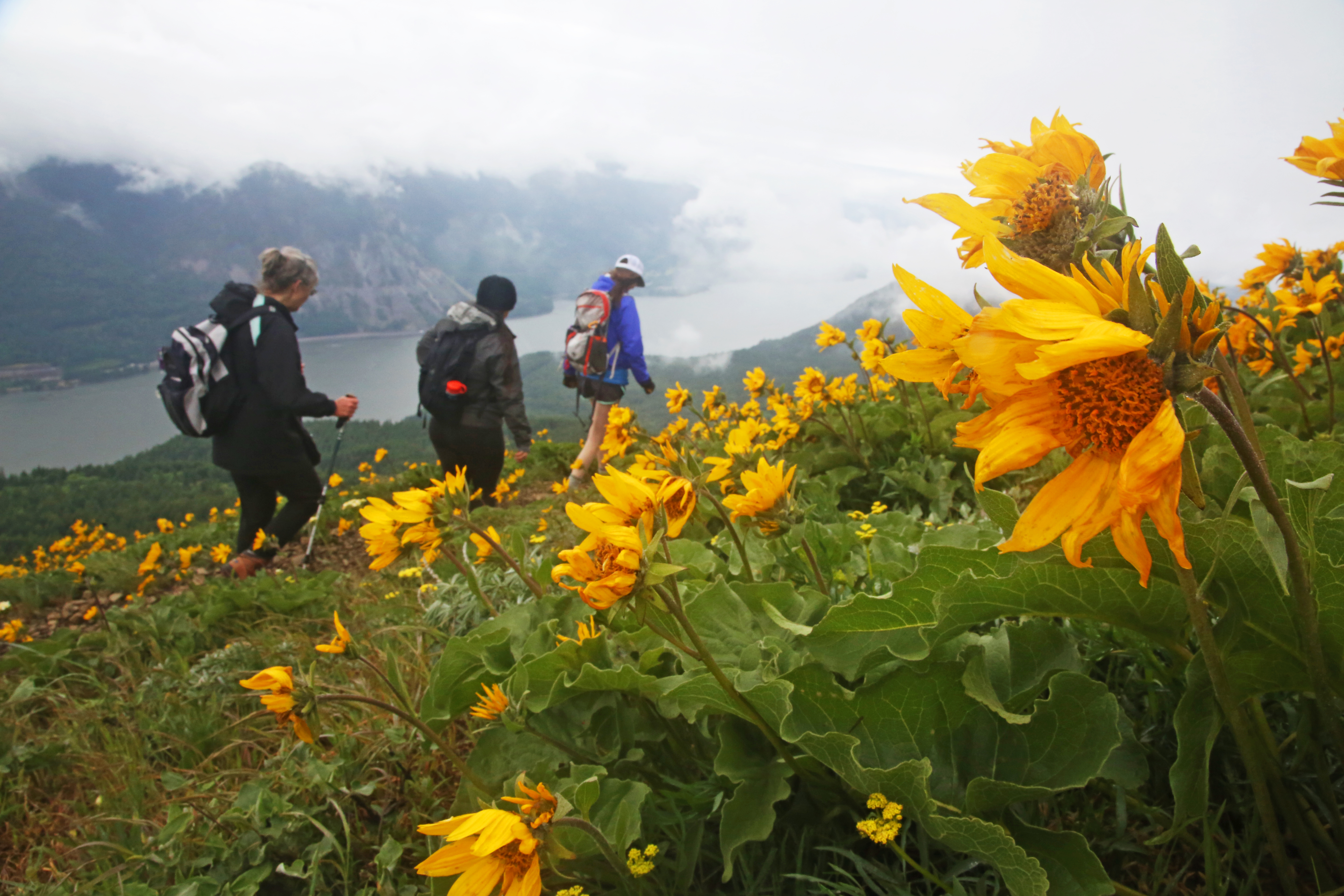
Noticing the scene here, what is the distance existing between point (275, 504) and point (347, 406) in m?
0.92

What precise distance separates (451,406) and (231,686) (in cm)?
318

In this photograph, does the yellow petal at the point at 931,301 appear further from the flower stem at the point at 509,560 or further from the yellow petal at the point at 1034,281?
the flower stem at the point at 509,560

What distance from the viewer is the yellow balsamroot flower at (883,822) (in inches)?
34.5

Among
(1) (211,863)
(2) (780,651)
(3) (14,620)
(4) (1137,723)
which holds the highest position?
(2) (780,651)

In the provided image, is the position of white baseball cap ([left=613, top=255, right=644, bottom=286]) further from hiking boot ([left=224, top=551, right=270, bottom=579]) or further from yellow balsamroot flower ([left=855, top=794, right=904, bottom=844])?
yellow balsamroot flower ([left=855, top=794, right=904, bottom=844])

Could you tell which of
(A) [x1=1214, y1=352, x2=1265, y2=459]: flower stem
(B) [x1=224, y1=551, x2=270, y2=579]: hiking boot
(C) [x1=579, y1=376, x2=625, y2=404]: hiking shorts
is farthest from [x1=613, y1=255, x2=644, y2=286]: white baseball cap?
(A) [x1=1214, y1=352, x2=1265, y2=459]: flower stem

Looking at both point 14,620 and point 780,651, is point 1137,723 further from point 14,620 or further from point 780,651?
point 14,620

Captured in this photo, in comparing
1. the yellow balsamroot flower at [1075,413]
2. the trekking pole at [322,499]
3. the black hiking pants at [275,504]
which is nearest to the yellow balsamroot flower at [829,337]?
the yellow balsamroot flower at [1075,413]

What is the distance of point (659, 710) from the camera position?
1234 mm

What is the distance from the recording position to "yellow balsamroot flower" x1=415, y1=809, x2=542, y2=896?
0.88 metres

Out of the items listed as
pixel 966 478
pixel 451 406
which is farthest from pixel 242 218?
pixel 966 478

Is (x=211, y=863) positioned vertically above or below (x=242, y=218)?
below

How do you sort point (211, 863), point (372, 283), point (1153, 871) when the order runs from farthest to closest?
point (372, 283), point (211, 863), point (1153, 871)

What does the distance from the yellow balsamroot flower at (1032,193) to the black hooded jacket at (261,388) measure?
4.75m
